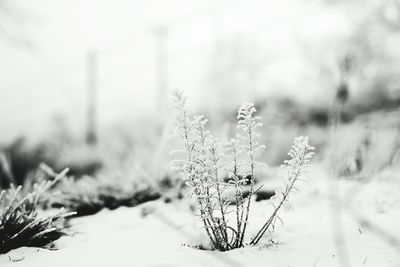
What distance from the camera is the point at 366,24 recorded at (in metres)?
8.91

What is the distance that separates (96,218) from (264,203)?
4.45 feet

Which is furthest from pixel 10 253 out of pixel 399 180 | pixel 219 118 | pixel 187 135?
pixel 219 118

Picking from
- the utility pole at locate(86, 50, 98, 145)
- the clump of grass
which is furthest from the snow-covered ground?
the utility pole at locate(86, 50, 98, 145)

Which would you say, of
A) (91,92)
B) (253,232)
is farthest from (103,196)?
(91,92)

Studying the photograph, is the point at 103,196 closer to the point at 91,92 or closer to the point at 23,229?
the point at 23,229

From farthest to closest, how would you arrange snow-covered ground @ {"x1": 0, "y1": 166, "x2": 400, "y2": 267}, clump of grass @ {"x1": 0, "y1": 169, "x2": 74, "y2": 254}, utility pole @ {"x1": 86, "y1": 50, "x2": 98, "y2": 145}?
1. utility pole @ {"x1": 86, "y1": 50, "x2": 98, "y2": 145}
2. clump of grass @ {"x1": 0, "y1": 169, "x2": 74, "y2": 254}
3. snow-covered ground @ {"x1": 0, "y1": 166, "x2": 400, "y2": 267}

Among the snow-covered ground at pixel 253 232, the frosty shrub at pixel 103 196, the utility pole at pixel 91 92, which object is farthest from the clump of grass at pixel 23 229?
the utility pole at pixel 91 92

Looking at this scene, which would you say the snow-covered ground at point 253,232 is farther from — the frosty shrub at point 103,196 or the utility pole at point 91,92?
the utility pole at point 91,92

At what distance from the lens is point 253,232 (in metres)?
2.65

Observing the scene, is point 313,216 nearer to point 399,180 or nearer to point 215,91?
point 399,180

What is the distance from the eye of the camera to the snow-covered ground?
221cm

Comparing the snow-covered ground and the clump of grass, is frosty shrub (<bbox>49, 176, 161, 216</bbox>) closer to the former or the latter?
the snow-covered ground

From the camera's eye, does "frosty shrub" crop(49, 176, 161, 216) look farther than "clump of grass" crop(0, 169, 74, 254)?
Yes

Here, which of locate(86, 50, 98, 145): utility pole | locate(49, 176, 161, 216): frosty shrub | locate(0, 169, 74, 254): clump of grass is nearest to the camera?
locate(0, 169, 74, 254): clump of grass
